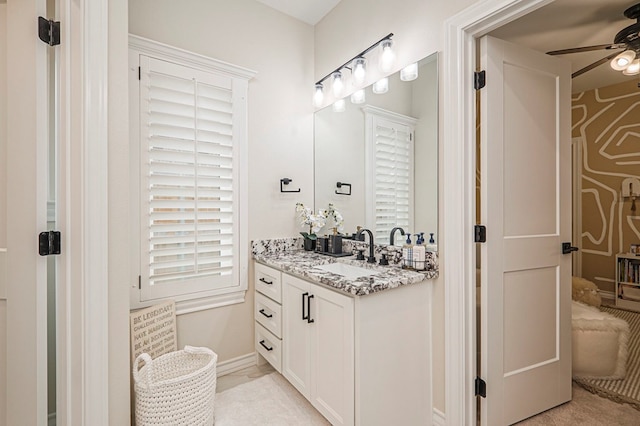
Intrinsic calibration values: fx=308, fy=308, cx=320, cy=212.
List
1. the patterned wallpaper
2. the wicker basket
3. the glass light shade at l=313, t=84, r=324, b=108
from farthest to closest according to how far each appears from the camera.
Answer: the patterned wallpaper, the glass light shade at l=313, t=84, r=324, b=108, the wicker basket

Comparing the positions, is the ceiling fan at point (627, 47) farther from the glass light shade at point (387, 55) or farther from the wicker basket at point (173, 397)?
the wicker basket at point (173, 397)

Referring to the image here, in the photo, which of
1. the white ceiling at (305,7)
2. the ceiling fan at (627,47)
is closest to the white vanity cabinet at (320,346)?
the white ceiling at (305,7)

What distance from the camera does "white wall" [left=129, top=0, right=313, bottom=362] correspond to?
220 cm

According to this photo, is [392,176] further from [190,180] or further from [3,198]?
[3,198]

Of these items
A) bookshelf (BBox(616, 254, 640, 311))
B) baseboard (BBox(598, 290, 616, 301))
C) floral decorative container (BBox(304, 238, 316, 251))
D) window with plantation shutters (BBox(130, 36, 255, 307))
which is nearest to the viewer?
window with plantation shutters (BBox(130, 36, 255, 307))

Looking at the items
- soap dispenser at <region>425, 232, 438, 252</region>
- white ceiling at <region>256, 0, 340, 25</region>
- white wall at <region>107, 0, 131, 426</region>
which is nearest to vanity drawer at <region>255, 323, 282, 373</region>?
white wall at <region>107, 0, 131, 426</region>

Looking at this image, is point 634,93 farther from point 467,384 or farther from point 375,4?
point 467,384

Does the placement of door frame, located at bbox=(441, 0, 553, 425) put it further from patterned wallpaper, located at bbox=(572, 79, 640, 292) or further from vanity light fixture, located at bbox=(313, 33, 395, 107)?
patterned wallpaper, located at bbox=(572, 79, 640, 292)

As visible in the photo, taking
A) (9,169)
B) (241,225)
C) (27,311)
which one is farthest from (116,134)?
(241,225)

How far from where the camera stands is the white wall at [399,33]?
5.69ft

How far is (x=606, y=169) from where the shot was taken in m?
4.19

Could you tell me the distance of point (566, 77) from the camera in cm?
201

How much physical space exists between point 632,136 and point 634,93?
20.9 inches

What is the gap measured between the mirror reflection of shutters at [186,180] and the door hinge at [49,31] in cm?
65
